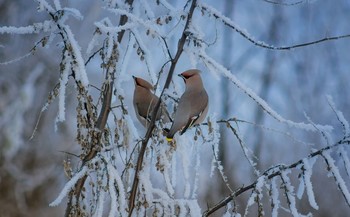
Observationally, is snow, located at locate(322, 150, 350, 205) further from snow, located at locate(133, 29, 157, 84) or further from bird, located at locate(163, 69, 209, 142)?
snow, located at locate(133, 29, 157, 84)

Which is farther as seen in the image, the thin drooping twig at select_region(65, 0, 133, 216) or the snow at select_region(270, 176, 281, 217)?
the thin drooping twig at select_region(65, 0, 133, 216)

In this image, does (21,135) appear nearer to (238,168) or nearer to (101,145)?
(238,168)

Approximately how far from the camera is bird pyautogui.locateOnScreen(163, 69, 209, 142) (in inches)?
71.3

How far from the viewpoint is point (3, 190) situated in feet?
26.2

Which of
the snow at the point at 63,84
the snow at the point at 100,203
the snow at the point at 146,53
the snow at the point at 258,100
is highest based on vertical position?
the snow at the point at 146,53

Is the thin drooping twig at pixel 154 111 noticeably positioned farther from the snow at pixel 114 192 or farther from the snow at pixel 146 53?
the snow at pixel 146 53

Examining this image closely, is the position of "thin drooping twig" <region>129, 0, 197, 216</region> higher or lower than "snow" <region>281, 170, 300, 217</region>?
higher

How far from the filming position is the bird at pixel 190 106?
181 cm

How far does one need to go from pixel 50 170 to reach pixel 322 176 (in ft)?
12.0

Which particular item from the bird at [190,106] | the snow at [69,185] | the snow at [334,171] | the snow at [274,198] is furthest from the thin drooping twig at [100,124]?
the snow at [334,171]

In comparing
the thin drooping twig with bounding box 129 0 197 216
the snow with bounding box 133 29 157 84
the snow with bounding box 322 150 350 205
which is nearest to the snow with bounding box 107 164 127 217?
the thin drooping twig with bounding box 129 0 197 216

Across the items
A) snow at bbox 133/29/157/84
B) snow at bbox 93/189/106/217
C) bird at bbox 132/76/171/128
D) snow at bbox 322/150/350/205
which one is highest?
bird at bbox 132/76/171/128

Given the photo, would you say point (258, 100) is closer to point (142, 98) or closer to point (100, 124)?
point (100, 124)

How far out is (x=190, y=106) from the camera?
5.98ft
